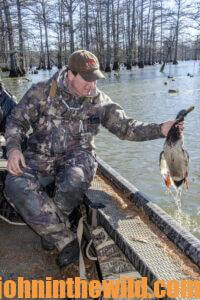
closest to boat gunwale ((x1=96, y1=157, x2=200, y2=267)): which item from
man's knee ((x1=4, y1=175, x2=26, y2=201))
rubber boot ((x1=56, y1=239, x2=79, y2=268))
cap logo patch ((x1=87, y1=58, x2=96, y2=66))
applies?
rubber boot ((x1=56, y1=239, x2=79, y2=268))

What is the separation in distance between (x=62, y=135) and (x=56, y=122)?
0.14 metres

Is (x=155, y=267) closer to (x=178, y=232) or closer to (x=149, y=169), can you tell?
(x=178, y=232)

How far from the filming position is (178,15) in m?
63.4

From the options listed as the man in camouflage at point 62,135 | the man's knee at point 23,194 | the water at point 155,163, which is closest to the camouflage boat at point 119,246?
the man in camouflage at point 62,135

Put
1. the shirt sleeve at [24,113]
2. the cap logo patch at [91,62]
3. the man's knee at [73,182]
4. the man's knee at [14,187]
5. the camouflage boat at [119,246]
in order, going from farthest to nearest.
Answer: the shirt sleeve at [24,113]
the cap logo patch at [91,62]
the man's knee at [73,182]
the man's knee at [14,187]
the camouflage boat at [119,246]

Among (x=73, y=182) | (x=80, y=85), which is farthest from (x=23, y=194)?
(x=80, y=85)

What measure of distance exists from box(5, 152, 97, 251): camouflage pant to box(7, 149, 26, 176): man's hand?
0.24ft

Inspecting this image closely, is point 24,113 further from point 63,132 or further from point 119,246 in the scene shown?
point 119,246

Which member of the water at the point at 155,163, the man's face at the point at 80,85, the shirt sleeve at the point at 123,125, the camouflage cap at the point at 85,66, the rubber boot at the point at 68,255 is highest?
the camouflage cap at the point at 85,66

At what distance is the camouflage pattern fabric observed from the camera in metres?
3.42

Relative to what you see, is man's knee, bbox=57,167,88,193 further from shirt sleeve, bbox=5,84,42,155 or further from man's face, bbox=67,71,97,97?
man's face, bbox=67,71,97,97

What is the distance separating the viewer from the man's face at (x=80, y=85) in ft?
11.5

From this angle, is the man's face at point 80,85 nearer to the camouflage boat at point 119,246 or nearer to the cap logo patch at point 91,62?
the cap logo patch at point 91,62

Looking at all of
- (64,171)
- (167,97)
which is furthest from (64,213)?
(167,97)
